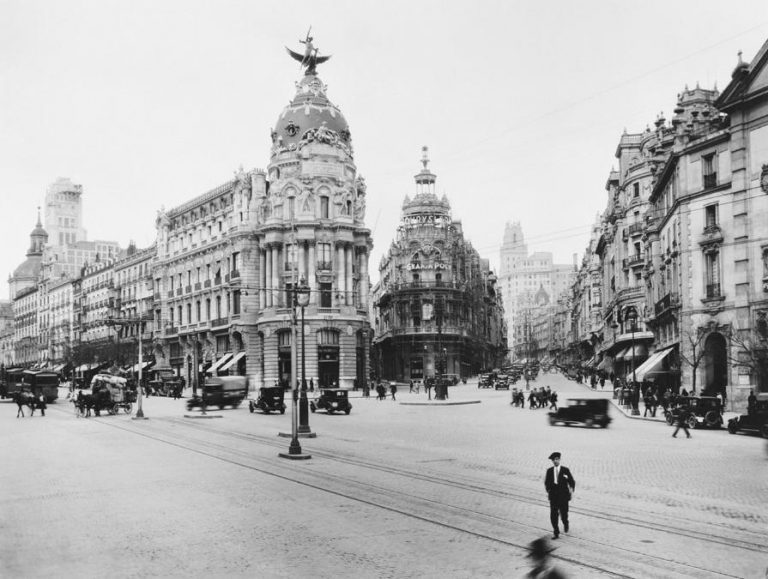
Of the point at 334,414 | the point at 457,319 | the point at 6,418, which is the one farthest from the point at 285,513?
the point at 457,319

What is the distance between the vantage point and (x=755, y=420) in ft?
92.1

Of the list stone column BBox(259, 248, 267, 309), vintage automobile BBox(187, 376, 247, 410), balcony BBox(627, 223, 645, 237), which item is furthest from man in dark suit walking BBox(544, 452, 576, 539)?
stone column BBox(259, 248, 267, 309)

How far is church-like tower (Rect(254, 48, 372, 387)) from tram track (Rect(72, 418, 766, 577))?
45.1 m

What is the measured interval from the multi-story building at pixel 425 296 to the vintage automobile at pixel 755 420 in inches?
2679

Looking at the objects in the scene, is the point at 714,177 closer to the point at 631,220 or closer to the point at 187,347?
the point at 631,220

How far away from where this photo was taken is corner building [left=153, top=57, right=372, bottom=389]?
7162 cm

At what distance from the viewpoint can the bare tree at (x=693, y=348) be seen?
4112 cm

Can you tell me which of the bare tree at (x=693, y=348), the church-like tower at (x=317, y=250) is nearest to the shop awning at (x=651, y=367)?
the bare tree at (x=693, y=348)

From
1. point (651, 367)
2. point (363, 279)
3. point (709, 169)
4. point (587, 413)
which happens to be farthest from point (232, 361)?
point (587, 413)

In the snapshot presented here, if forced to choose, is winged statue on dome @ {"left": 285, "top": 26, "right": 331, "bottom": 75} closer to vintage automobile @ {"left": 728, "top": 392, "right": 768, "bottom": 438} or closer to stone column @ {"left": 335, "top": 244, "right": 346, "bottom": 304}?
stone column @ {"left": 335, "top": 244, "right": 346, "bottom": 304}

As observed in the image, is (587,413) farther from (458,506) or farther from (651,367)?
(458,506)

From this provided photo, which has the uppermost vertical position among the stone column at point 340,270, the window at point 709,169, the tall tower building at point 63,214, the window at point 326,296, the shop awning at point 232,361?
the tall tower building at point 63,214

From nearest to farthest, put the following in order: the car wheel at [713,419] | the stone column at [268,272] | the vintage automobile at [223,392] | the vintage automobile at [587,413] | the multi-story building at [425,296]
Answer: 1. the car wheel at [713,419]
2. the vintage automobile at [587,413]
3. the vintage automobile at [223,392]
4. the stone column at [268,272]
5. the multi-story building at [425,296]

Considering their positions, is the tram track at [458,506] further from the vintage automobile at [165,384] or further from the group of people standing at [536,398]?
the vintage automobile at [165,384]
